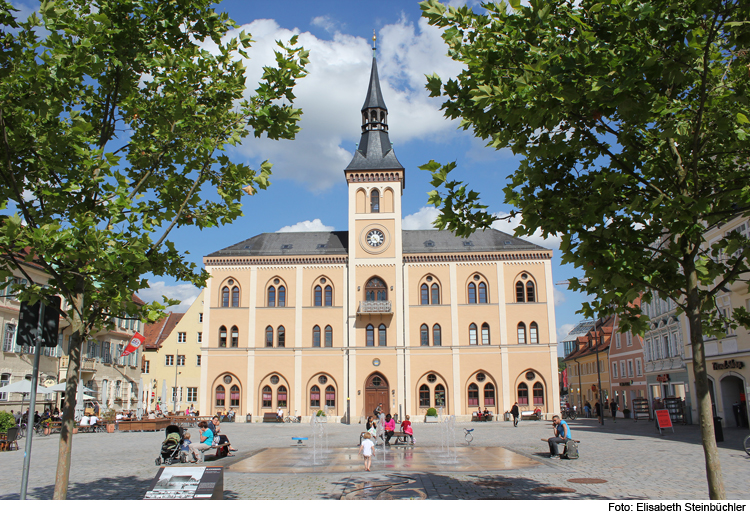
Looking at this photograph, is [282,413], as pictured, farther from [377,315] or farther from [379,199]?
[379,199]

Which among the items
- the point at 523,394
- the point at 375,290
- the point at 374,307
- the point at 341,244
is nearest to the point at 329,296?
the point at 375,290

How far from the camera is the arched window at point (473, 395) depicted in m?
43.9

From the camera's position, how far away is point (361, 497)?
10.3 m

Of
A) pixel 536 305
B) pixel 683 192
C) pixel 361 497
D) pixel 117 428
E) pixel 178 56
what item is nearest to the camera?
pixel 683 192

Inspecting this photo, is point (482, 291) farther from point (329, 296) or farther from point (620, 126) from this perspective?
point (620, 126)

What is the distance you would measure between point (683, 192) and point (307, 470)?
11421mm

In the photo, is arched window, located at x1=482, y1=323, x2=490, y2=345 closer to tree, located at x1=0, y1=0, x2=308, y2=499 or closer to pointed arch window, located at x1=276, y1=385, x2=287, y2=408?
pointed arch window, located at x1=276, y1=385, x2=287, y2=408

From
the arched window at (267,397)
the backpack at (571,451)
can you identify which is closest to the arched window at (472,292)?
the arched window at (267,397)

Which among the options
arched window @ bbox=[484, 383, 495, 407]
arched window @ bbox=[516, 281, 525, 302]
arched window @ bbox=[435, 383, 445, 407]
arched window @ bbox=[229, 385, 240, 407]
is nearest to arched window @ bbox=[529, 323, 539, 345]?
arched window @ bbox=[516, 281, 525, 302]

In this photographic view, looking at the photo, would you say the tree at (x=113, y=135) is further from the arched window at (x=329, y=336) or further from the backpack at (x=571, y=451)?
the arched window at (x=329, y=336)

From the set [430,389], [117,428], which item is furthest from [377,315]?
[117,428]

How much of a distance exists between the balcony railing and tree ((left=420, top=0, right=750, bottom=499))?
3683 centimetres

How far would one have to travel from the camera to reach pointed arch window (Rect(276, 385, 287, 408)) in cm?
4481

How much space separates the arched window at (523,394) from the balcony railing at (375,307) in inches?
478
